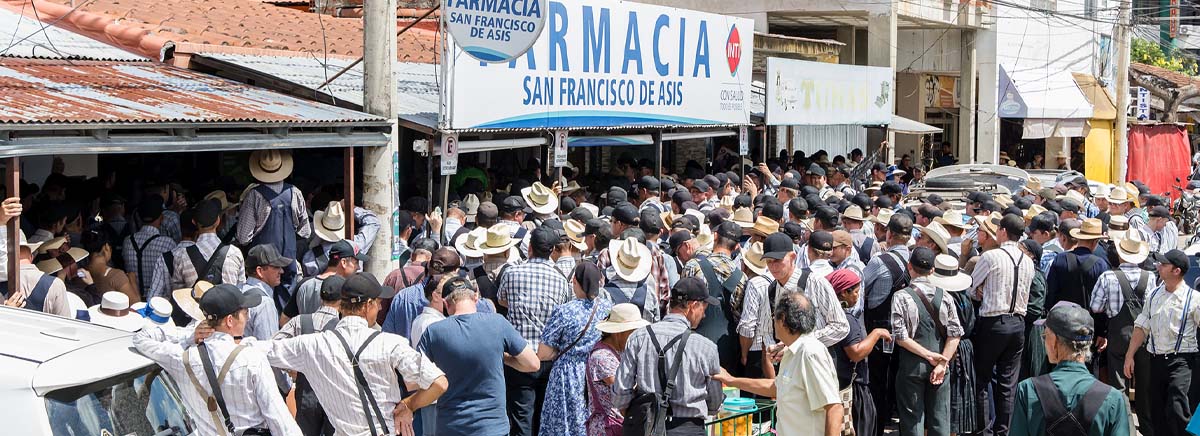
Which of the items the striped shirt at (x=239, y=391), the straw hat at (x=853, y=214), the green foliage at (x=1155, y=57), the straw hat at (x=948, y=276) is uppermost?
the green foliage at (x=1155, y=57)

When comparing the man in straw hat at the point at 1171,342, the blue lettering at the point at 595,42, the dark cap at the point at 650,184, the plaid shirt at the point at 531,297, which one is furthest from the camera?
the dark cap at the point at 650,184

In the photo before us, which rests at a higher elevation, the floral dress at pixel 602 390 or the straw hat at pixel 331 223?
the straw hat at pixel 331 223

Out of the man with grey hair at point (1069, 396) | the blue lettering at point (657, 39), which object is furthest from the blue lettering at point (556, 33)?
the man with grey hair at point (1069, 396)

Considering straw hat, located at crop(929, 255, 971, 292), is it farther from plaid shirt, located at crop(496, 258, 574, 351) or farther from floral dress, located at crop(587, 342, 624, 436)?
floral dress, located at crop(587, 342, 624, 436)

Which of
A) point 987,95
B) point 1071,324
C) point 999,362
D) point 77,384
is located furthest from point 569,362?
point 987,95

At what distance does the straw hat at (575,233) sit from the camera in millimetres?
9969

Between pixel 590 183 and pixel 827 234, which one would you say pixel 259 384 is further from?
pixel 590 183

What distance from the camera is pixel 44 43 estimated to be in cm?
1305

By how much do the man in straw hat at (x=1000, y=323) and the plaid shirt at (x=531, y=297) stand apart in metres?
3.52

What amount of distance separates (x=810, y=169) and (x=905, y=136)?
17.0 m

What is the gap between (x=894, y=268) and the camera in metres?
9.12

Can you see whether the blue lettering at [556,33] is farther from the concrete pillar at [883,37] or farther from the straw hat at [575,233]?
the concrete pillar at [883,37]

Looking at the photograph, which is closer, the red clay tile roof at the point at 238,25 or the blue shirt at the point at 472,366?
the blue shirt at the point at 472,366

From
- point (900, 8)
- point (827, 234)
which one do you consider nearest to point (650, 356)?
point (827, 234)
